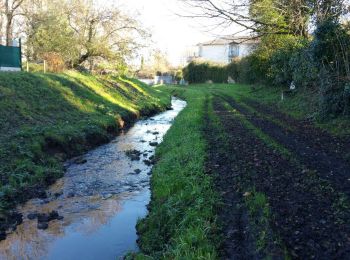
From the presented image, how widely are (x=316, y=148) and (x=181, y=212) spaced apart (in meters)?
5.79

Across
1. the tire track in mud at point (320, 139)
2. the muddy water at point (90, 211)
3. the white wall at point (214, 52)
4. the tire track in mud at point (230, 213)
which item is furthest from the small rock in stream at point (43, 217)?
the white wall at point (214, 52)

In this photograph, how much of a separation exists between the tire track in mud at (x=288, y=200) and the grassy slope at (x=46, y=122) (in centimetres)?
493

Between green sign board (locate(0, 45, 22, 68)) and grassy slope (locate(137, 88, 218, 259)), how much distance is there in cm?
1532

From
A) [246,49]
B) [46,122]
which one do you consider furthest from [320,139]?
[246,49]

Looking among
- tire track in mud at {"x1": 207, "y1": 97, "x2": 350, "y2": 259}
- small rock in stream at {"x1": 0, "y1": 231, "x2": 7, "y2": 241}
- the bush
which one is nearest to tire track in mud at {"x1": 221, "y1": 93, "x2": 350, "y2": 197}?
tire track in mud at {"x1": 207, "y1": 97, "x2": 350, "y2": 259}

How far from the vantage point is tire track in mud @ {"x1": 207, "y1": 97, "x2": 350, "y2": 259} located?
5.57 m

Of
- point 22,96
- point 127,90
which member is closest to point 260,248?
point 22,96

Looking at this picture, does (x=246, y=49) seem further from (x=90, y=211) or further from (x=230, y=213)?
(x=230, y=213)

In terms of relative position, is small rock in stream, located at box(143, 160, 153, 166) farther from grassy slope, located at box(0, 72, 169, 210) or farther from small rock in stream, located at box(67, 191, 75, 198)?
small rock in stream, located at box(67, 191, 75, 198)

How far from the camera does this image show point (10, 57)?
23.8m

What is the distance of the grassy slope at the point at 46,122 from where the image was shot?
10961 millimetres

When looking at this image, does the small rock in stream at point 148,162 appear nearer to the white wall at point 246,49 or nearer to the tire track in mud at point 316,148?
the tire track in mud at point 316,148

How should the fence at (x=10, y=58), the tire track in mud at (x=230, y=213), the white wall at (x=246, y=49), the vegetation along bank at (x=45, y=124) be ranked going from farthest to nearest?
the white wall at (x=246, y=49), the fence at (x=10, y=58), the vegetation along bank at (x=45, y=124), the tire track in mud at (x=230, y=213)

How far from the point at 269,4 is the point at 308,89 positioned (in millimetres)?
5480
